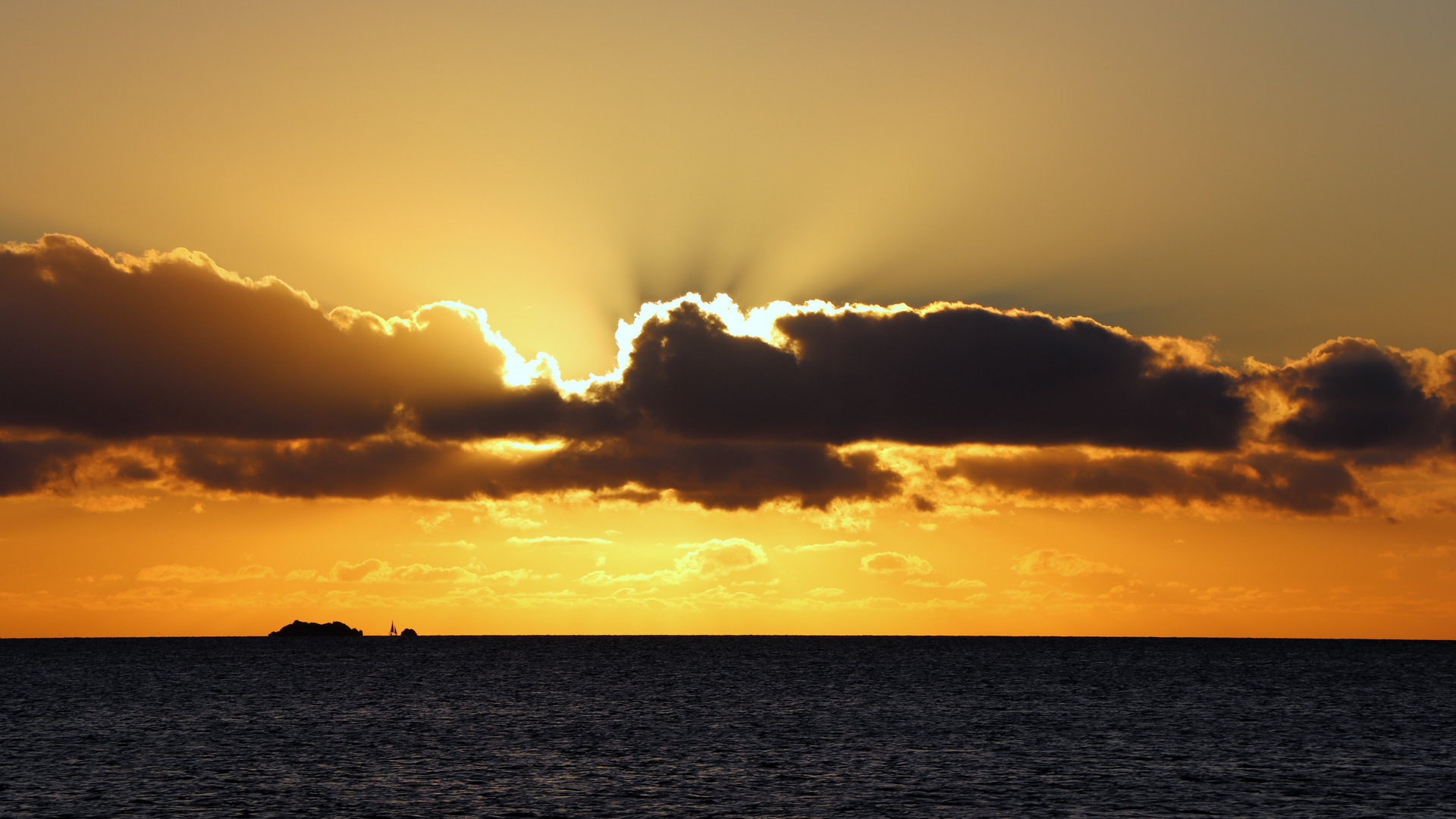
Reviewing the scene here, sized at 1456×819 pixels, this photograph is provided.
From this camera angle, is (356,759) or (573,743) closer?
(356,759)

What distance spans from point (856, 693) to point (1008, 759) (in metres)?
78.9

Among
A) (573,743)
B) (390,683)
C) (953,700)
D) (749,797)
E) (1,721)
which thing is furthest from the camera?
(390,683)

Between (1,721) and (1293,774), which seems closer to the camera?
(1293,774)

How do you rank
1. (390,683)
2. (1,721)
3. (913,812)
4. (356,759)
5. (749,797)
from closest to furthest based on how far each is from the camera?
(913,812), (749,797), (356,759), (1,721), (390,683)

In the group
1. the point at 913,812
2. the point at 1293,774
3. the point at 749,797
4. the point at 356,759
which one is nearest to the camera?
the point at 913,812

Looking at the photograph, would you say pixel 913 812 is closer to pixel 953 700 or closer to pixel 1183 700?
pixel 953 700

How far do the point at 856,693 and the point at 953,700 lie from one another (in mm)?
16904

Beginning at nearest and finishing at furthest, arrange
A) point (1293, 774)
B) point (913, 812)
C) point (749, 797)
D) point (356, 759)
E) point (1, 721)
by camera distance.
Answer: point (913, 812)
point (749, 797)
point (1293, 774)
point (356, 759)
point (1, 721)

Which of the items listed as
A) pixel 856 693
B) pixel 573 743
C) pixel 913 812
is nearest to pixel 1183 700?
pixel 856 693

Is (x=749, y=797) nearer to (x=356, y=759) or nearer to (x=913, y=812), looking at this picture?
(x=913, y=812)

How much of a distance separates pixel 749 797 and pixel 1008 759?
28680 millimetres

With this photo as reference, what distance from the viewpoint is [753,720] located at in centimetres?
12350

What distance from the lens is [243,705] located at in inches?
5753

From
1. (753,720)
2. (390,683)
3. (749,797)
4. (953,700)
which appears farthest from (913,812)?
(390,683)
